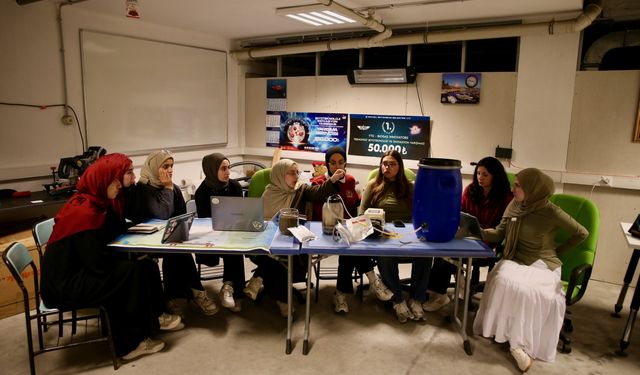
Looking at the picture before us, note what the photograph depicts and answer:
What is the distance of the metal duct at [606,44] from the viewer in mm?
3980

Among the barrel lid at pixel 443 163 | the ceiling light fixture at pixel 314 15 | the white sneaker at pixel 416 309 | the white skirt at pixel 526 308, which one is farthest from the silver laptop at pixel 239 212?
the ceiling light fixture at pixel 314 15

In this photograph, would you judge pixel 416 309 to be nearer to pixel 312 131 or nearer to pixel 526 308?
pixel 526 308

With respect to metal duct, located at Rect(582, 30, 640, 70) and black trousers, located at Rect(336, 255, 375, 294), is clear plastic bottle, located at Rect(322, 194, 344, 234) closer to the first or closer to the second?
black trousers, located at Rect(336, 255, 375, 294)

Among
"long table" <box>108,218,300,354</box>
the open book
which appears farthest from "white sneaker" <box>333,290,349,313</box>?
the open book

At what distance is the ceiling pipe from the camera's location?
3.76 metres

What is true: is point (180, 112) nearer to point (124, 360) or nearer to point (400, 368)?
point (124, 360)

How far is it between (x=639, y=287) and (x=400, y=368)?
5.79 ft

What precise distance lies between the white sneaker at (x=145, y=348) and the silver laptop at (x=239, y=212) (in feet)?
2.90

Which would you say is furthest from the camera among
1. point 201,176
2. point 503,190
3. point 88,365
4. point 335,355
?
point 201,176

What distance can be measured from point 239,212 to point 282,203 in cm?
55

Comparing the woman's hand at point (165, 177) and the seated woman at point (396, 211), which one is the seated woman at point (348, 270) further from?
the woman's hand at point (165, 177)

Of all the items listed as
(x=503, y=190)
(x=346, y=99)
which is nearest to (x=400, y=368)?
(x=503, y=190)

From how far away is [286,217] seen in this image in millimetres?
2883

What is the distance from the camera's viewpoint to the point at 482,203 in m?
3.40
